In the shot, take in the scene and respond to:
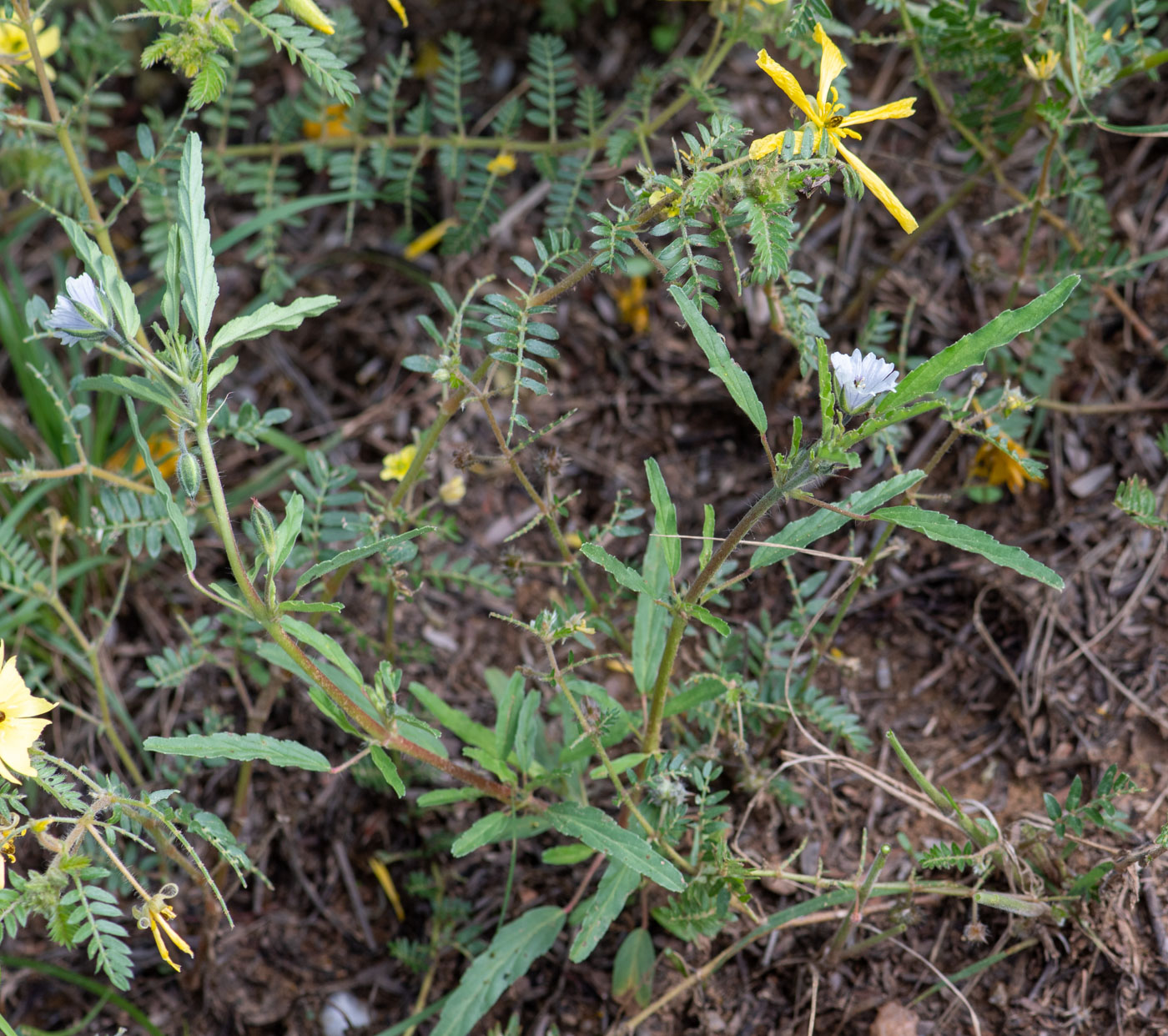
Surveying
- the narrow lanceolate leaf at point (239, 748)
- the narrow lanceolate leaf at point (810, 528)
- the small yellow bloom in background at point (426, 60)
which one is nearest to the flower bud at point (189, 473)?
the narrow lanceolate leaf at point (239, 748)

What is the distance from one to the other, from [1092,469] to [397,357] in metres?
2.00

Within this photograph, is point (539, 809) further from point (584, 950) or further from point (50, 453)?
point (50, 453)

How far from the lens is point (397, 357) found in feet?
10.0

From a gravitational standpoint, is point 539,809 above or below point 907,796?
above

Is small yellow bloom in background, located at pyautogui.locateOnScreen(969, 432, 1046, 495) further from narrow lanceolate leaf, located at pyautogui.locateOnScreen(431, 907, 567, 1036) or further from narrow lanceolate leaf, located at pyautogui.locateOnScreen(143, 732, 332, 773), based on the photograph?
narrow lanceolate leaf, located at pyautogui.locateOnScreen(143, 732, 332, 773)

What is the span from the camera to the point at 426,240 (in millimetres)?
2971

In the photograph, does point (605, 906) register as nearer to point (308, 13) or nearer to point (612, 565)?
point (612, 565)

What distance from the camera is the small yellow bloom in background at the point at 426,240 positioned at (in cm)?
295

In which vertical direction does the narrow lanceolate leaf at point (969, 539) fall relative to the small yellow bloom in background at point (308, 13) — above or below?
below

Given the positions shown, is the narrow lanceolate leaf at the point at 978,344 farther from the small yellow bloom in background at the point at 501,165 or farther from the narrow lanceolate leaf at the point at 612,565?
the small yellow bloom in background at the point at 501,165

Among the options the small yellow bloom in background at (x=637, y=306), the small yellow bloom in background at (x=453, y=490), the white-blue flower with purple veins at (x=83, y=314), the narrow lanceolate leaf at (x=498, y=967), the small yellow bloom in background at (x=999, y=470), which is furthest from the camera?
the small yellow bloom in background at (x=637, y=306)

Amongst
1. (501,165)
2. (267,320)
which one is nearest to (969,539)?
(267,320)

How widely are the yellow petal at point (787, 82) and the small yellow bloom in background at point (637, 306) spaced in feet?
4.45

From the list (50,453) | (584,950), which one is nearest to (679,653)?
(584,950)
